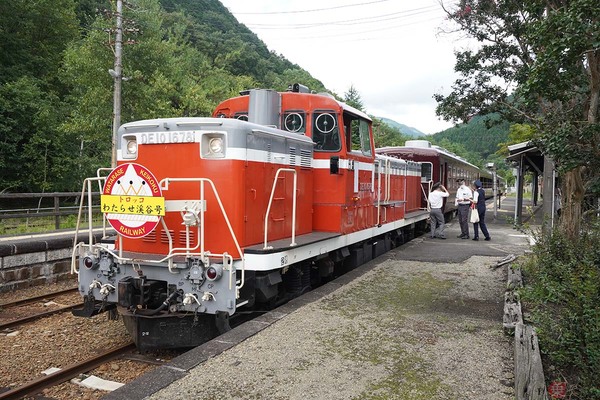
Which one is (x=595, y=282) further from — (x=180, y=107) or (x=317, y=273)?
(x=180, y=107)

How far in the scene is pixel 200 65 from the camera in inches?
1592

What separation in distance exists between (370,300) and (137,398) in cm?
382

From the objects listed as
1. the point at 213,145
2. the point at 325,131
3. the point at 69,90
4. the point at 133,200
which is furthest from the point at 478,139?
the point at 133,200

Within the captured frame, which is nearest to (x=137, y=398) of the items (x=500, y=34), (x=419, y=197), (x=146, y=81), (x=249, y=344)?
(x=249, y=344)

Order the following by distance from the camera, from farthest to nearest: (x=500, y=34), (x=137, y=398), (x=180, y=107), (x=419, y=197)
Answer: (x=180, y=107) < (x=419, y=197) < (x=500, y=34) < (x=137, y=398)

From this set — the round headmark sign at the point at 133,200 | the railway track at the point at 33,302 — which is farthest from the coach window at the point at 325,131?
the railway track at the point at 33,302

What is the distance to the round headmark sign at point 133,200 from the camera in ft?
16.2

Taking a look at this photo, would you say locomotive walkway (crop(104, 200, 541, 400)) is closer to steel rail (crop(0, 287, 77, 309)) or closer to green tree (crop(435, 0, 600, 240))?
green tree (crop(435, 0, 600, 240))

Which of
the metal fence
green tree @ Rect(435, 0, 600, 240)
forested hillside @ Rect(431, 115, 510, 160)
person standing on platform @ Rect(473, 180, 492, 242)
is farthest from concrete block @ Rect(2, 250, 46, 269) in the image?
forested hillside @ Rect(431, 115, 510, 160)

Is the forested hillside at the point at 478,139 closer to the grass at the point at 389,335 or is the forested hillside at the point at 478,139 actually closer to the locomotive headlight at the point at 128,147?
the grass at the point at 389,335

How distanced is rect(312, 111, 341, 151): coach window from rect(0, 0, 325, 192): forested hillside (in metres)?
12.3

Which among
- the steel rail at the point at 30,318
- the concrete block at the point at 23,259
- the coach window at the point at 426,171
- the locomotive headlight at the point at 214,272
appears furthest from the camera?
the coach window at the point at 426,171

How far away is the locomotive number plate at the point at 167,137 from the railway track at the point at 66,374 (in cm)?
263

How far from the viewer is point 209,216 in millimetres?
5539
